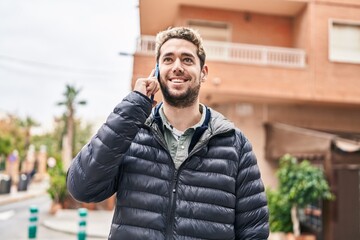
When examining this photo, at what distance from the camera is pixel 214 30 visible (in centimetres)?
1129

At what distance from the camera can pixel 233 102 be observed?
11.1 m

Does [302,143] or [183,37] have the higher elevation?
[183,37]

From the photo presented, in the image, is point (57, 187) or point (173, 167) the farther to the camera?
point (57, 187)

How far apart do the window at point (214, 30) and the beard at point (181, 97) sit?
383 inches

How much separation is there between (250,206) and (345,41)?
10139 millimetres

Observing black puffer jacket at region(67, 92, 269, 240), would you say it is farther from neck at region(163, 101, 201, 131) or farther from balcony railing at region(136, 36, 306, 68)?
balcony railing at region(136, 36, 306, 68)

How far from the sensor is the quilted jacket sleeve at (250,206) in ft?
5.60

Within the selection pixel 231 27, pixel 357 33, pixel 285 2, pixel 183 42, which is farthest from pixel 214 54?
pixel 183 42

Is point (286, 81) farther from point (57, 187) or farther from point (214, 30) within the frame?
point (57, 187)

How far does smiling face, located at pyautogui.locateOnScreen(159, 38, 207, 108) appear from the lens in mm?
1681

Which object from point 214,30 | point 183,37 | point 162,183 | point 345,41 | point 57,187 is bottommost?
point 57,187

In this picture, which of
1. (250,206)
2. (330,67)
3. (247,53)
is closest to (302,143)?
(330,67)

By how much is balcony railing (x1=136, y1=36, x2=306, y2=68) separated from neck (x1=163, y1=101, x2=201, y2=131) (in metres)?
8.31

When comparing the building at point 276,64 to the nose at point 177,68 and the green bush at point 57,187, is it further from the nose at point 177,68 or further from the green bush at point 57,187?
the nose at point 177,68
